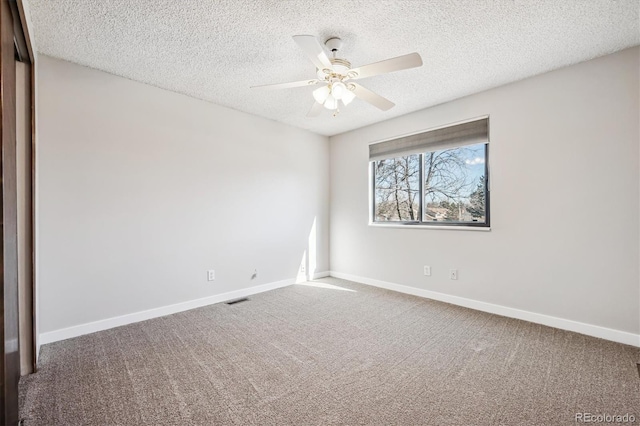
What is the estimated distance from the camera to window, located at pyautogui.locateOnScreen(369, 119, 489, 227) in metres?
3.26

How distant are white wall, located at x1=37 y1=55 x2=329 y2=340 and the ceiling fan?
1499 mm

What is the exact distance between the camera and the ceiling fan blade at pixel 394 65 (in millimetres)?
1773

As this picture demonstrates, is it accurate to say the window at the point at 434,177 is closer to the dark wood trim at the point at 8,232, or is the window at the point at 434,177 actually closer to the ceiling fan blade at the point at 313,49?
the ceiling fan blade at the point at 313,49

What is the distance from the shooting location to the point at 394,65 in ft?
6.18

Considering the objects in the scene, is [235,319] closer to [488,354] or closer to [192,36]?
[488,354]

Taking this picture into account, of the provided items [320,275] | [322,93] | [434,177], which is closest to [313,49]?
[322,93]

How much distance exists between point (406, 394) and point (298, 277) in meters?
2.79

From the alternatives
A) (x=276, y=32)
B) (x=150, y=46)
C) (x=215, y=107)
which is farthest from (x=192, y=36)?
(x=215, y=107)

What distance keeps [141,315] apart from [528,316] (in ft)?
12.8

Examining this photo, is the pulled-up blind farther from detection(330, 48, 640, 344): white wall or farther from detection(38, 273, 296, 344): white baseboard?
detection(38, 273, 296, 344): white baseboard

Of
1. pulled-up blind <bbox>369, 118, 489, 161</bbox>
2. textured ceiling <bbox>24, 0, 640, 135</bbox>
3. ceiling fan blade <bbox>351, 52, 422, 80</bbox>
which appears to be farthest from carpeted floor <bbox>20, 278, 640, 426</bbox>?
textured ceiling <bbox>24, 0, 640, 135</bbox>

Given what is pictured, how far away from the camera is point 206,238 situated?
3373mm

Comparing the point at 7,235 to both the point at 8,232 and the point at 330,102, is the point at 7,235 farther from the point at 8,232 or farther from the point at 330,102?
the point at 330,102

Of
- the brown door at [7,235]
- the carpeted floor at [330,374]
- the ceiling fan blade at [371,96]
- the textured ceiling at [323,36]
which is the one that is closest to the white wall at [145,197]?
the textured ceiling at [323,36]
